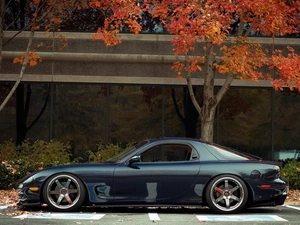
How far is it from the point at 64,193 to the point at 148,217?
1.43 m

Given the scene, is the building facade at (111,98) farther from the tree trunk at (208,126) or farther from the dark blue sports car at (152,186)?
the dark blue sports car at (152,186)

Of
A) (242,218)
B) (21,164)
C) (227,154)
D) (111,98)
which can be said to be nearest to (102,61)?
(111,98)

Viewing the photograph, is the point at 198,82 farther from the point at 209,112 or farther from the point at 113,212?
the point at 113,212

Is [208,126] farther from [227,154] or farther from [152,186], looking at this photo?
[152,186]

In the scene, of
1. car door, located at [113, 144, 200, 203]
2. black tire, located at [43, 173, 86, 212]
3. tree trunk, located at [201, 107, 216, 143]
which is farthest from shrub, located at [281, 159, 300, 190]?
black tire, located at [43, 173, 86, 212]

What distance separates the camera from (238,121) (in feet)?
70.3

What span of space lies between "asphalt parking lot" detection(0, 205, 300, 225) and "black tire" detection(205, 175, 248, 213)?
16cm

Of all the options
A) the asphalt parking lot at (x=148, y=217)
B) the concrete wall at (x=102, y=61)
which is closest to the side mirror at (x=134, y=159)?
the asphalt parking lot at (x=148, y=217)

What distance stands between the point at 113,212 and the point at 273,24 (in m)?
6.34

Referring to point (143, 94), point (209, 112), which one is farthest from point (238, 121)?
point (209, 112)

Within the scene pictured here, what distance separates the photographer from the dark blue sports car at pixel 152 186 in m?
10.5

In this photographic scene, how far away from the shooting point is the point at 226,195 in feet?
34.6

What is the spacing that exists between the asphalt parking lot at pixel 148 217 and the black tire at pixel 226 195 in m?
0.16

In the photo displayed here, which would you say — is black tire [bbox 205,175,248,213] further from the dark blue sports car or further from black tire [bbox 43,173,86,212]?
black tire [bbox 43,173,86,212]
